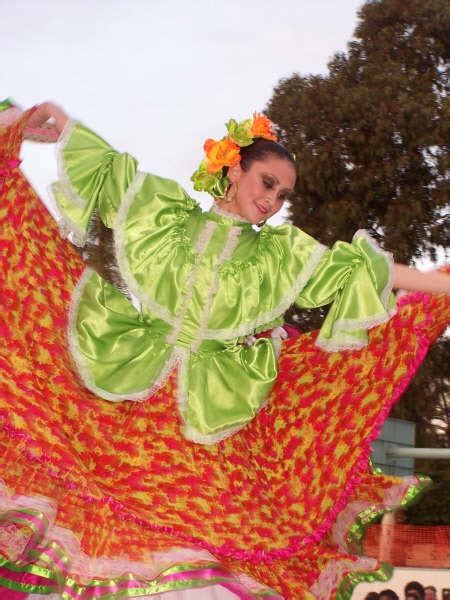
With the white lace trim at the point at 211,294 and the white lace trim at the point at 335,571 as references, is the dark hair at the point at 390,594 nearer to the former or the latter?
the white lace trim at the point at 335,571

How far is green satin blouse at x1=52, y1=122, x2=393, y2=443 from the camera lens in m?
2.98

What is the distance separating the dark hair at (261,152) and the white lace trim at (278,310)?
36 centimetres

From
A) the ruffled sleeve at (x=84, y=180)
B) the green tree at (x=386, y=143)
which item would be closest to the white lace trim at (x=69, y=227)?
the ruffled sleeve at (x=84, y=180)

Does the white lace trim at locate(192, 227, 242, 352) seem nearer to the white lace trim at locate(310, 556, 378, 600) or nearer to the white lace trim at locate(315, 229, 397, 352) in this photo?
the white lace trim at locate(315, 229, 397, 352)

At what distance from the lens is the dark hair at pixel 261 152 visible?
3.20 meters

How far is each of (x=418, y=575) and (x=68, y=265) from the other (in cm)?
233

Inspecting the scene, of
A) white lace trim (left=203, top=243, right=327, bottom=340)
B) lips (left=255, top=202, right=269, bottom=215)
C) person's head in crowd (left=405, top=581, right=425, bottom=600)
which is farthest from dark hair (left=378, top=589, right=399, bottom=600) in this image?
lips (left=255, top=202, right=269, bottom=215)

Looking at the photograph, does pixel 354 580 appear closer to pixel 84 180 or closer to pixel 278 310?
pixel 278 310

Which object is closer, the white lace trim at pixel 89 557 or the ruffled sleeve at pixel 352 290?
the white lace trim at pixel 89 557

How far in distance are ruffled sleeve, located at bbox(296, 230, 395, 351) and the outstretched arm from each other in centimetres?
4

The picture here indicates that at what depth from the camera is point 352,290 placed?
302cm

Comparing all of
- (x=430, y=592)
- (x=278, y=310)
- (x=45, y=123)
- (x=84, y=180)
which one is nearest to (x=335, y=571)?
(x=278, y=310)

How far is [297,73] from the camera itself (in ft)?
43.3

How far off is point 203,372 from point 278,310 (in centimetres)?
32
